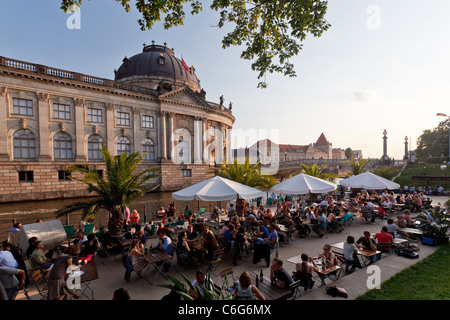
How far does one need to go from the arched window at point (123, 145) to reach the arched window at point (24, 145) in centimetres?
1029

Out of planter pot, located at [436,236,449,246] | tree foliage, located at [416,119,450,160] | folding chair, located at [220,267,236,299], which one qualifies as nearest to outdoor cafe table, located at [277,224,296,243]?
folding chair, located at [220,267,236,299]

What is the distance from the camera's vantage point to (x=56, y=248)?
9133 mm

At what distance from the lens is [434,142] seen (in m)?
68.1

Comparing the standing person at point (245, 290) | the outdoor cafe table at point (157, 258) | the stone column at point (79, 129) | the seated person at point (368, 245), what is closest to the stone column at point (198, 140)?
the stone column at point (79, 129)

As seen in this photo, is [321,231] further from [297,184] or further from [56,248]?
[56,248]

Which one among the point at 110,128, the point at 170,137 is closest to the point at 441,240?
the point at 170,137

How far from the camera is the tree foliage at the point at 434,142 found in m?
66.7

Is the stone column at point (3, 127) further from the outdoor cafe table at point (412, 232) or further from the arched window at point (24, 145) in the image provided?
the outdoor cafe table at point (412, 232)

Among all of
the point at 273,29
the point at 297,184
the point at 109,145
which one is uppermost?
the point at 273,29

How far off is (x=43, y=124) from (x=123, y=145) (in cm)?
1035

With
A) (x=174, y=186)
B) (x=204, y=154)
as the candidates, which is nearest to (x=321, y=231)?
(x=174, y=186)

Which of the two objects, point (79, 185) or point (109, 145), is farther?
point (109, 145)

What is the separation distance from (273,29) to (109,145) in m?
32.8

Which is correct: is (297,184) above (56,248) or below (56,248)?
above
